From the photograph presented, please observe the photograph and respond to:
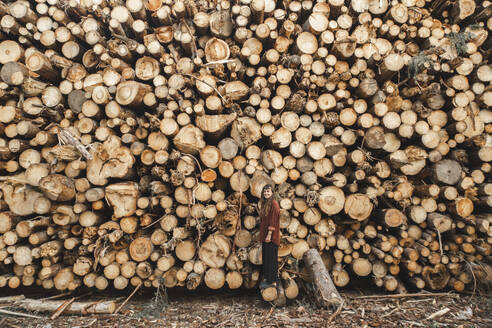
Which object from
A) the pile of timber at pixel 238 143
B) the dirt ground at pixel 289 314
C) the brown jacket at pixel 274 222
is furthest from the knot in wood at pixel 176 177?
Answer: the dirt ground at pixel 289 314

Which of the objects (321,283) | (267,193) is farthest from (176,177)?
(321,283)

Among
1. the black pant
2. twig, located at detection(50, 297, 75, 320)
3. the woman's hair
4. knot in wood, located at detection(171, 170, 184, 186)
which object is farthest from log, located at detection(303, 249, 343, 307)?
twig, located at detection(50, 297, 75, 320)

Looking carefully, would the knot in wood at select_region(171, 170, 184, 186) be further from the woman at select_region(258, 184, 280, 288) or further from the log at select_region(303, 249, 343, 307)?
the log at select_region(303, 249, 343, 307)

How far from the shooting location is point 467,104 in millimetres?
3363

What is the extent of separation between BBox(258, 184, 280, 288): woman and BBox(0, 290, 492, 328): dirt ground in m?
0.38

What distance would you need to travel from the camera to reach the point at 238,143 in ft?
10.6

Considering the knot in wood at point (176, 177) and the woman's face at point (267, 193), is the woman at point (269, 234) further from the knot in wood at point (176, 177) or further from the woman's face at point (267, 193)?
the knot in wood at point (176, 177)

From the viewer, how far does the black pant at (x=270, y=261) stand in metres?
3.02

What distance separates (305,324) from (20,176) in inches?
151

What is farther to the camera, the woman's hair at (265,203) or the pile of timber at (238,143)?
the pile of timber at (238,143)

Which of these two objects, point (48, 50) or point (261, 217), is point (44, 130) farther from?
point (261, 217)

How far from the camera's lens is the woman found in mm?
2936

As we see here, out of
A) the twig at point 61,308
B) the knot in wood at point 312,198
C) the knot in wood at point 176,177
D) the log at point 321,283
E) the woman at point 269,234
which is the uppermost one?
the knot in wood at point 176,177

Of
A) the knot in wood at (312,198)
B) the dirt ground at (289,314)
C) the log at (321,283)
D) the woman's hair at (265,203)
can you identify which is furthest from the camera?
the knot in wood at (312,198)
